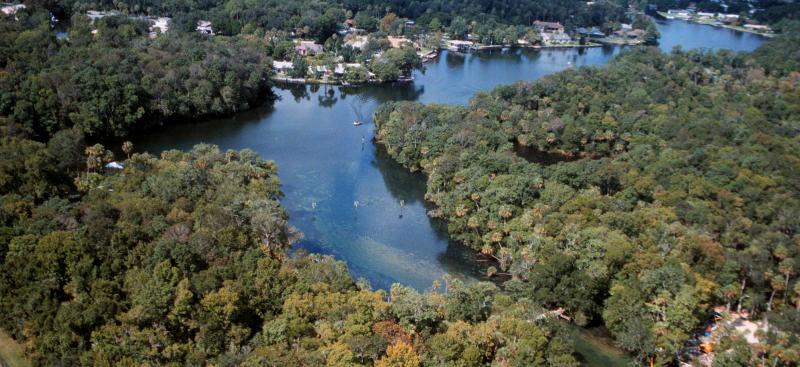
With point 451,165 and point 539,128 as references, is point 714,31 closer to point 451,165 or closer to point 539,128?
point 539,128

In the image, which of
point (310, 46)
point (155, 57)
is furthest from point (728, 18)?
point (155, 57)

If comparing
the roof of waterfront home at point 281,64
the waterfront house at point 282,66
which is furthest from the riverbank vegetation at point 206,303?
the roof of waterfront home at point 281,64

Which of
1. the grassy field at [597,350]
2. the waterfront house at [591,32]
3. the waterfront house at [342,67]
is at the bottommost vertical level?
the grassy field at [597,350]

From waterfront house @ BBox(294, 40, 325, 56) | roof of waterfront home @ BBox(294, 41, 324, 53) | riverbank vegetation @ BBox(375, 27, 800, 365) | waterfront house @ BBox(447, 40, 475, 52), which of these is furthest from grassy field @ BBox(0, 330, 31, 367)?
waterfront house @ BBox(447, 40, 475, 52)

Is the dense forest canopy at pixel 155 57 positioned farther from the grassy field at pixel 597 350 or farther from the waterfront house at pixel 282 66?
the grassy field at pixel 597 350

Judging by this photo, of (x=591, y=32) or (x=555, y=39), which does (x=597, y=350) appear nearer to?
(x=555, y=39)
